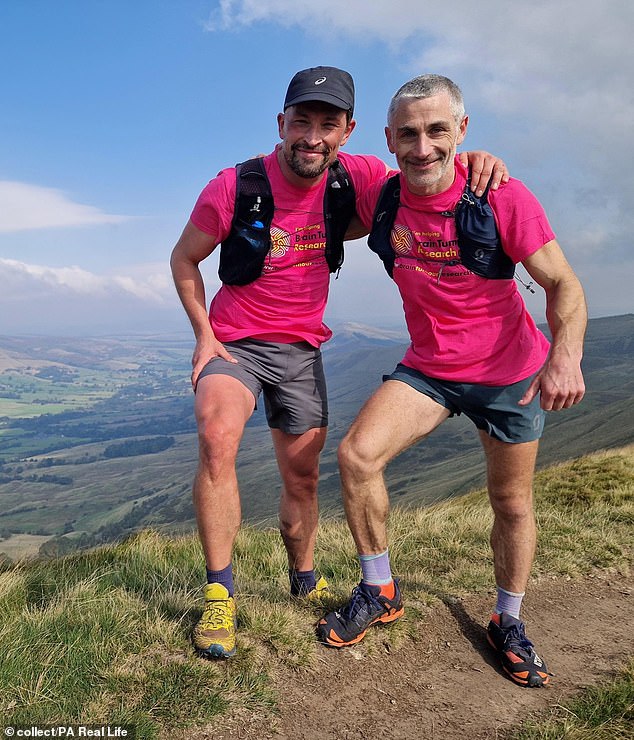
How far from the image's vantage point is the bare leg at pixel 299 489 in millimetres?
5637

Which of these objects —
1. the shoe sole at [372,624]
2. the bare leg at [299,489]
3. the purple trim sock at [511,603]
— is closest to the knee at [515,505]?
the purple trim sock at [511,603]

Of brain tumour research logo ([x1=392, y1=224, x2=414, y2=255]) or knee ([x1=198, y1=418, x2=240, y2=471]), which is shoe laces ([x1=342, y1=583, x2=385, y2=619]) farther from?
brain tumour research logo ([x1=392, y1=224, x2=414, y2=255])

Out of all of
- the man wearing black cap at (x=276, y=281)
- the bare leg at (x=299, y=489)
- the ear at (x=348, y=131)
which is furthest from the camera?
the bare leg at (x=299, y=489)

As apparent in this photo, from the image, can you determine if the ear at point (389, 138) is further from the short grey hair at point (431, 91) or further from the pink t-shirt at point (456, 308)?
the pink t-shirt at point (456, 308)

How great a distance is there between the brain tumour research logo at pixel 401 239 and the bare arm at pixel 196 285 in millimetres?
1553

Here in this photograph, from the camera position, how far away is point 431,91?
15.2 ft

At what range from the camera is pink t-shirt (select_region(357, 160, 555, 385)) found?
15.9 feet

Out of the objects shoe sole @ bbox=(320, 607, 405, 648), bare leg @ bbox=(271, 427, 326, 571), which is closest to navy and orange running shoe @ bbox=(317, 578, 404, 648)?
shoe sole @ bbox=(320, 607, 405, 648)

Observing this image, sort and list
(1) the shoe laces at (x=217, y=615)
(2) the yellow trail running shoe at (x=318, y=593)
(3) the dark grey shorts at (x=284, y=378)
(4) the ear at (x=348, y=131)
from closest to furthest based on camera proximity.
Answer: (1) the shoe laces at (x=217, y=615)
(3) the dark grey shorts at (x=284, y=378)
(4) the ear at (x=348, y=131)
(2) the yellow trail running shoe at (x=318, y=593)

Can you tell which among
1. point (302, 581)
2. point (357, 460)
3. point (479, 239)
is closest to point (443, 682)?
point (302, 581)

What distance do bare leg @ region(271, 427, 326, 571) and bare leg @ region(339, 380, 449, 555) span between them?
0.91 meters

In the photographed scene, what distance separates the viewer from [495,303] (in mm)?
4910

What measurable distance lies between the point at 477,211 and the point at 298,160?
5.14 ft

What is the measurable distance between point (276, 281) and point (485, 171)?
194cm
